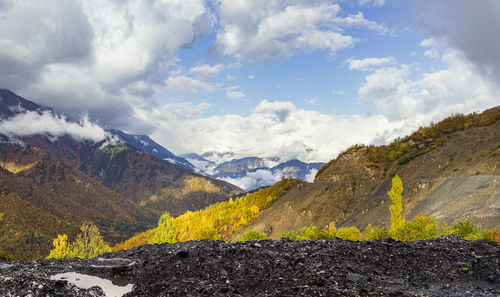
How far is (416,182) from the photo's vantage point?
6631cm

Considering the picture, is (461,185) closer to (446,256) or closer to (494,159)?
(494,159)

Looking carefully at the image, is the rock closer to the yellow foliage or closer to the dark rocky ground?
the dark rocky ground

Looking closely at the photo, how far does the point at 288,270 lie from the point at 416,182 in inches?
2470

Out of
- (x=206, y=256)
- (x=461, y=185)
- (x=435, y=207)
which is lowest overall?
(x=206, y=256)

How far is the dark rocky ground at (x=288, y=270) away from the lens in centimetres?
1220

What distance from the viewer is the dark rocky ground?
480 inches

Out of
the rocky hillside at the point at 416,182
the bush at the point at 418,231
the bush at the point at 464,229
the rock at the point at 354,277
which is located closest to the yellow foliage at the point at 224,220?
the rocky hillside at the point at 416,182

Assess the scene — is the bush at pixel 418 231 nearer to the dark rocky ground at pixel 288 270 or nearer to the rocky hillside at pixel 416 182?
the rocky hillside at pixel 416 182

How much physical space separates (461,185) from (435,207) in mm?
5941

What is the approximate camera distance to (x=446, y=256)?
1563 centimetres

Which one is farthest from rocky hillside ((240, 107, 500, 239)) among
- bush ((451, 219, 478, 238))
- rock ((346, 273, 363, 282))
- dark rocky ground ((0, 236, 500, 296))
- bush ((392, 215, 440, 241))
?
rock ((346, 273, 363, 282))

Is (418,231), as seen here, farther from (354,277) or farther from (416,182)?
(416,182)

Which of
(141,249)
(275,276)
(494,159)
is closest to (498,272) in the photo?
(275,276)

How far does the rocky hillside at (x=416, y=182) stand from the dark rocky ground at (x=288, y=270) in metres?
27.9
